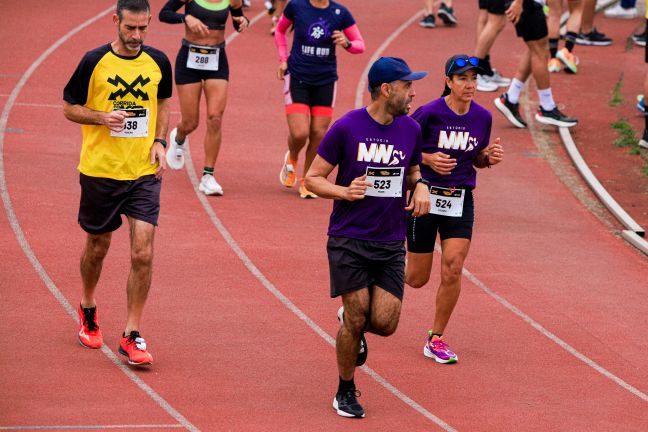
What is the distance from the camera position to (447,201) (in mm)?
8797

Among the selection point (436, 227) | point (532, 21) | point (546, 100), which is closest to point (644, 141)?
point (546, 100)

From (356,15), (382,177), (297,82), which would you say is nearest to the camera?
(382,177)

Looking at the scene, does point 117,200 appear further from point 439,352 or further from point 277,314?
point 439,352

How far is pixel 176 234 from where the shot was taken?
1163 cm

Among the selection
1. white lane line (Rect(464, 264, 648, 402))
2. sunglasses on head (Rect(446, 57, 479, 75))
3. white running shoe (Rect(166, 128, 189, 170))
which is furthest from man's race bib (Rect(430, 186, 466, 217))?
white running shoe (Rect(166, 128, 189, 170))

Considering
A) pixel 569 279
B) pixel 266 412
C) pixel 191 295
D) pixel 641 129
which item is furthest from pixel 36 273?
pixel 641 129

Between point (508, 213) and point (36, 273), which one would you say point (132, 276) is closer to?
point (36, 273)

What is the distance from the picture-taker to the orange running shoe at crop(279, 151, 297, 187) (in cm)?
1324

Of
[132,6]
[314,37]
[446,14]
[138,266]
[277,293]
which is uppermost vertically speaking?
[132,6]

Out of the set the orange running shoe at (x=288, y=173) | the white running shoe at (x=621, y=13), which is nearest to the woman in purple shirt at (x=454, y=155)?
the orange running shoe at (x=288, y=173)

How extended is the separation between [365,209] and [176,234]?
168 inches

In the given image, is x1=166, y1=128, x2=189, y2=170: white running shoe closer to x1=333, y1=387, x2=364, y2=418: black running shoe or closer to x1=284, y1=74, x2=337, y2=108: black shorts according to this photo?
x1=284, y1=74, x2=337, y2=108: black shorts

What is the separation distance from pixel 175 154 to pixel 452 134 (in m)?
5.12

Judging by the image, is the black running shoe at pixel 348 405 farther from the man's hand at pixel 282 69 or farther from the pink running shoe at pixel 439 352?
the man's hand at pixel 282 69
